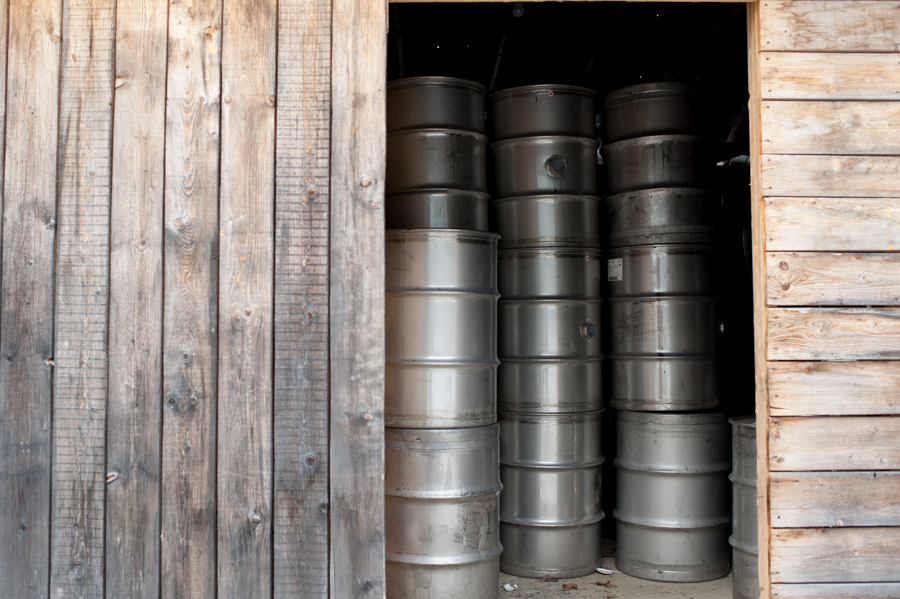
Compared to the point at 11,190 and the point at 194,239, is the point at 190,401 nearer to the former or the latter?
the point at 194,239

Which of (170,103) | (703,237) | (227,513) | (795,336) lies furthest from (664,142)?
(227,513)

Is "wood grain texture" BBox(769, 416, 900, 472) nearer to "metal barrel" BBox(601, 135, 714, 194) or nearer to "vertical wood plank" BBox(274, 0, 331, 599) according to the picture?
"vertical wood plank" BBox(274, 0, 331, 599)

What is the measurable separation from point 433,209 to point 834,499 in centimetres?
203

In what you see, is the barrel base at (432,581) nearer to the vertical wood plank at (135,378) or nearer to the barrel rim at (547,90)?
the vertical wood plank at (135,378)

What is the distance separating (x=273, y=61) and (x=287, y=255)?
58 centimetres

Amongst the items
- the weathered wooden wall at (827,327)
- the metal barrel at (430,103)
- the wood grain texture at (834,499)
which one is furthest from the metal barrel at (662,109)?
the wood grain texture at (834,499)

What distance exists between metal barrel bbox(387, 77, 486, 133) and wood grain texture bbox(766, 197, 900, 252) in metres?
1.73

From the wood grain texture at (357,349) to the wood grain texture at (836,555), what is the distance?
46.3 inches

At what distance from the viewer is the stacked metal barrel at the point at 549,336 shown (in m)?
3.66

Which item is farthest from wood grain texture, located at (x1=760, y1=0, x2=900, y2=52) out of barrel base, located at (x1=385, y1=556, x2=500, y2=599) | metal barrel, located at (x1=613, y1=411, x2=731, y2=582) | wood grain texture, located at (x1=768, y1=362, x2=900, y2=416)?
barrel base, located at (x1=385, y1=556, x2=500, y2=599)

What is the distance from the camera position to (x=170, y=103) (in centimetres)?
212

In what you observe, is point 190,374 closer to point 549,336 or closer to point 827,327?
point 827,327

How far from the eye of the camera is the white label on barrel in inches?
152

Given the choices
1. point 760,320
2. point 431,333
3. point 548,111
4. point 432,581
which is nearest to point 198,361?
point 431,333
